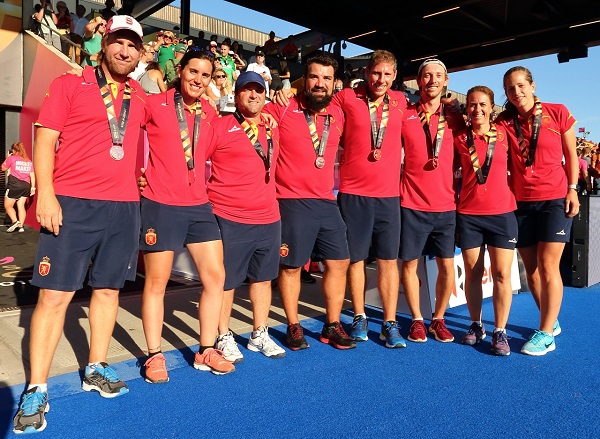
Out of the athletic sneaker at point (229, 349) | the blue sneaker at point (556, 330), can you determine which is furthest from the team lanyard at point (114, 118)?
the blue sneaker at point (556, 330)

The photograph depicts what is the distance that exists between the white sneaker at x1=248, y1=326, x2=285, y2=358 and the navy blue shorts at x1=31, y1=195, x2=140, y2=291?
118cm

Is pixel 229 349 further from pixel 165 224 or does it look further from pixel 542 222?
pixel 542 222

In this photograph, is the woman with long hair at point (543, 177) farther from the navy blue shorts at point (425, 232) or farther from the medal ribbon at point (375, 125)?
the medal ribbon at point (375, 125)

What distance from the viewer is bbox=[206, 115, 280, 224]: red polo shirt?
11.0 feet

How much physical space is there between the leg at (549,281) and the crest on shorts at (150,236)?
277cm

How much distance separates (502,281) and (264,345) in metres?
1.83

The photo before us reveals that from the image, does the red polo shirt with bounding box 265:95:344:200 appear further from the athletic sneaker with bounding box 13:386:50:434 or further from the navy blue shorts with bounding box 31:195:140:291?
the athletic sneaker with bounding box 13:386:50:434

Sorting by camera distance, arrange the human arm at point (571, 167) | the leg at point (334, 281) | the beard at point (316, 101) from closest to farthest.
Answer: the beard at point (316, 101), the human arm at point (571, 167), the leg at point (334, 281)

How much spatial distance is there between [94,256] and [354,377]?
1737 millimetres

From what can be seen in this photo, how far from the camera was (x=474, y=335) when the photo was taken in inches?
156

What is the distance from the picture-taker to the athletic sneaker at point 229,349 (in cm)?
345

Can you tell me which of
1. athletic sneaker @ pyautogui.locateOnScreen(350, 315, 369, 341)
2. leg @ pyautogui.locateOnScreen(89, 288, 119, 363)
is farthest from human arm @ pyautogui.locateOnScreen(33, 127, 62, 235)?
athletic sneaker @ pyautogui.locateOnScreen(350, 315, 369, 341)

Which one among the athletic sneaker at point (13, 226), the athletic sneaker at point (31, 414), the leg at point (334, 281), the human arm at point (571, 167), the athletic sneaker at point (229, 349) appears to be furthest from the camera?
the athletic sneaker at point (13, 226)

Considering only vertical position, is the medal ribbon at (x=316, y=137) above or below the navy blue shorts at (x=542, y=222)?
above
